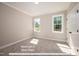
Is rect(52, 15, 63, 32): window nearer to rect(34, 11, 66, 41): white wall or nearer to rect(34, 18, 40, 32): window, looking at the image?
rect(34, 11, 66, 41): white wall

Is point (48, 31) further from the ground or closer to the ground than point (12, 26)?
closer to the ground

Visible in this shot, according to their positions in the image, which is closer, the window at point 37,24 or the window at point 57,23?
the window at point 57,23

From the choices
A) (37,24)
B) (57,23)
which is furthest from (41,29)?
(57,23)

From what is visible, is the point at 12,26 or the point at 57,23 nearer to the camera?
the point at 57,23

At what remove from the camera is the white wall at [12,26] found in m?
2.11

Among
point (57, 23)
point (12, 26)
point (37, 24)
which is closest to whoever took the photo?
point (57, 23)

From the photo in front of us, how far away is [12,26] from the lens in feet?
7.89

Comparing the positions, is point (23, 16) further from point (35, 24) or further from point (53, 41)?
point (53, 41)

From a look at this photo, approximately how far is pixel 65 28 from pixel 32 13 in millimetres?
1043

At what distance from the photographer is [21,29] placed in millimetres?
2436

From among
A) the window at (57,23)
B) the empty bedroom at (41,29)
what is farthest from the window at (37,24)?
the window at (57,23)

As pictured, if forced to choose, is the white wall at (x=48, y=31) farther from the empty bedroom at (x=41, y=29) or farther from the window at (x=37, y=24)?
the window at (x=37, y=24)

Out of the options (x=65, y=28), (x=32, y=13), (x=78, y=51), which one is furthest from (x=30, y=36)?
(x=78, y=51)

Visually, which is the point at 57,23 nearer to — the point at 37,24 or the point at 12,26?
the point at 37,24
